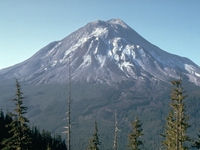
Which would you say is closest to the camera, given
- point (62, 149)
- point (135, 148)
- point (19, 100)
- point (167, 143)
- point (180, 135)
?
point (19, 100)

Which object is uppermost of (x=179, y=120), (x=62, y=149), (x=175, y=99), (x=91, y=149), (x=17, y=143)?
(x=175, y=99)

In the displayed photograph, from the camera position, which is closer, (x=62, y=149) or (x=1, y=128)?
(x=1, y=128)

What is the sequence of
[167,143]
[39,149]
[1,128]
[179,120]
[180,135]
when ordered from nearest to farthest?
[179,120], [180,135], [167,143], [1,128], [39,149]

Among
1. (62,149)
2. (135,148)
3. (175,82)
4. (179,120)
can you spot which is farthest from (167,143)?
(62,149)

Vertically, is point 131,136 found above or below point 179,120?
below

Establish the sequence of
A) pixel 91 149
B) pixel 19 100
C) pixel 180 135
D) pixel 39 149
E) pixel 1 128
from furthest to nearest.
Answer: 1. pixel 39 149
2. pixel 1 128
3. pixel 91 149
4. pixel 180 135
5. pixel 19 100

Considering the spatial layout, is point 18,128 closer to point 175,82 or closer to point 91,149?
point 175,82

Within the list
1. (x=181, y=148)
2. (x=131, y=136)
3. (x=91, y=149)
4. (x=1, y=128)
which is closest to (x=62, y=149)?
(x=1, y=128)

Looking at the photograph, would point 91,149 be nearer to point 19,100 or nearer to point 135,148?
point 135,148

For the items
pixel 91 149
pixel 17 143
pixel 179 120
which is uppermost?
pixel 179 120
